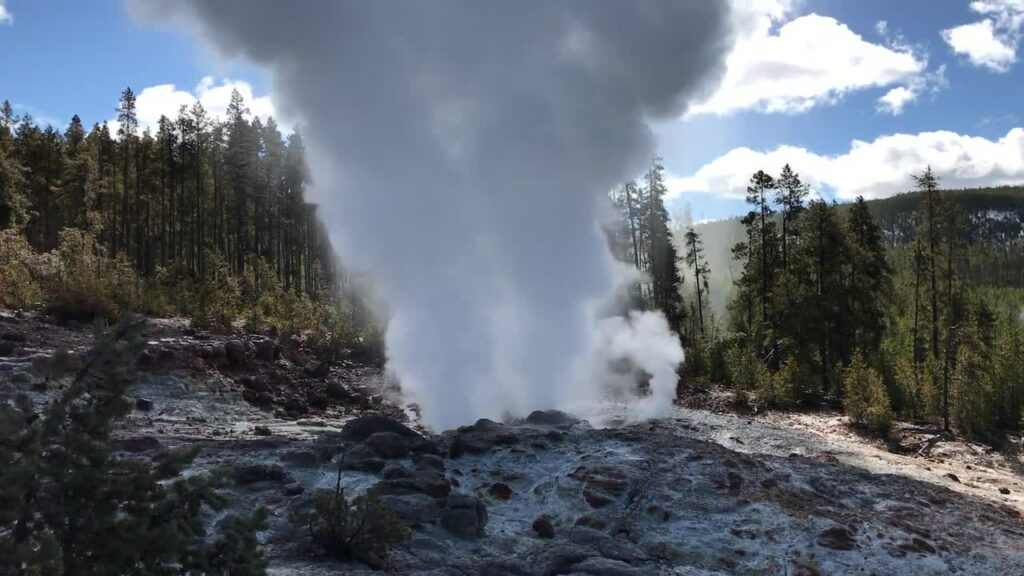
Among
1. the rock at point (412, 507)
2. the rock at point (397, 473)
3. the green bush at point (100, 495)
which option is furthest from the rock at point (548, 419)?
the green bush at point (100, 495)

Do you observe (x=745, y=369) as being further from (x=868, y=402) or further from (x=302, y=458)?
(x=302, y=458)

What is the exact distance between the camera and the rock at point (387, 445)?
36.1 feet

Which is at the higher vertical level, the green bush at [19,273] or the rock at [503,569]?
the green bush at [19,273]

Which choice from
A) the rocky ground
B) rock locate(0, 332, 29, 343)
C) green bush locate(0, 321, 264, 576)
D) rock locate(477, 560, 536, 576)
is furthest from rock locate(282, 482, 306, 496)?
rock locate(0, 332, 29, 343)

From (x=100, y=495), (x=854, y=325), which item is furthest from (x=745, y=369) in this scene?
(x=100, y=495)

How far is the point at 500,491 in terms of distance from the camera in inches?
404

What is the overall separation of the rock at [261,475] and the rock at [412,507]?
1.68 metres

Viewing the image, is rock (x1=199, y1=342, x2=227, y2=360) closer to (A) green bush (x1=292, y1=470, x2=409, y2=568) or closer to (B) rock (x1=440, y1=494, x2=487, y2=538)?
(B) rock (x1=440, y1=494, x2=487, y2=538)

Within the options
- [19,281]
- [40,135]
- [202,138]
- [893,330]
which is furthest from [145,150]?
[893,330]

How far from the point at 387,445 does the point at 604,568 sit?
442cm

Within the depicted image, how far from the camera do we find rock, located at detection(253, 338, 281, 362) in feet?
61.1

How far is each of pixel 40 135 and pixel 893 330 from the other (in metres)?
62.3

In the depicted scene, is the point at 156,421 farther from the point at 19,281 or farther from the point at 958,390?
the point at 958,390

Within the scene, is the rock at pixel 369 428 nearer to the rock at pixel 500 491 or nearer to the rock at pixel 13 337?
the rock at pixel 500 491
